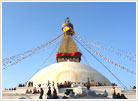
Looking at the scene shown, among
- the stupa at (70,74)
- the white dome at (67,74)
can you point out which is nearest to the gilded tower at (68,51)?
the stupa at (70,74)

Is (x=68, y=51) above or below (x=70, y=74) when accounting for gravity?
above

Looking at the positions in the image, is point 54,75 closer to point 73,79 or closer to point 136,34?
point 73,79

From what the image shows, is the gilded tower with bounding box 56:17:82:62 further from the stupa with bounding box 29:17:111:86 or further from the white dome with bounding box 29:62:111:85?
the white dome with bounding box 29:62:111:85

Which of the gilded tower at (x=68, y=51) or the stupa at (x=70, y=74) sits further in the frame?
the gilded tower at (x=68, y=51)

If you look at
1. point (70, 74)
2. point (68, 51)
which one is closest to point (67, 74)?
point (70, 74)

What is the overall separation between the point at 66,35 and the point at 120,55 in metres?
11.6

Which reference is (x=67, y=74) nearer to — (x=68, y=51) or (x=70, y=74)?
(x=70, y=74)

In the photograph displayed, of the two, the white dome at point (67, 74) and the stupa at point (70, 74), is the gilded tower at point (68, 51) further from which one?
the white dome at point (67, 74)

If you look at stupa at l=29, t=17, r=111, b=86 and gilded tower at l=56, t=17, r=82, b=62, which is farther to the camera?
gilded tower at l=56, t=17, r=82, b=62

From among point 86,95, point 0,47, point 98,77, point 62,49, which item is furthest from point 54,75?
point 0,47

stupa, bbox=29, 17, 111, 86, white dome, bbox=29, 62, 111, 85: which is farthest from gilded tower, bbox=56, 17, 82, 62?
white dome, bbox=29, 62, 111, 85

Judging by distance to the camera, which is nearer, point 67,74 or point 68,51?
point 67,74

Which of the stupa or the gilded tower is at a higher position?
the gilded tower

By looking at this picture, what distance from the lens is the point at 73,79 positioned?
747 inches
